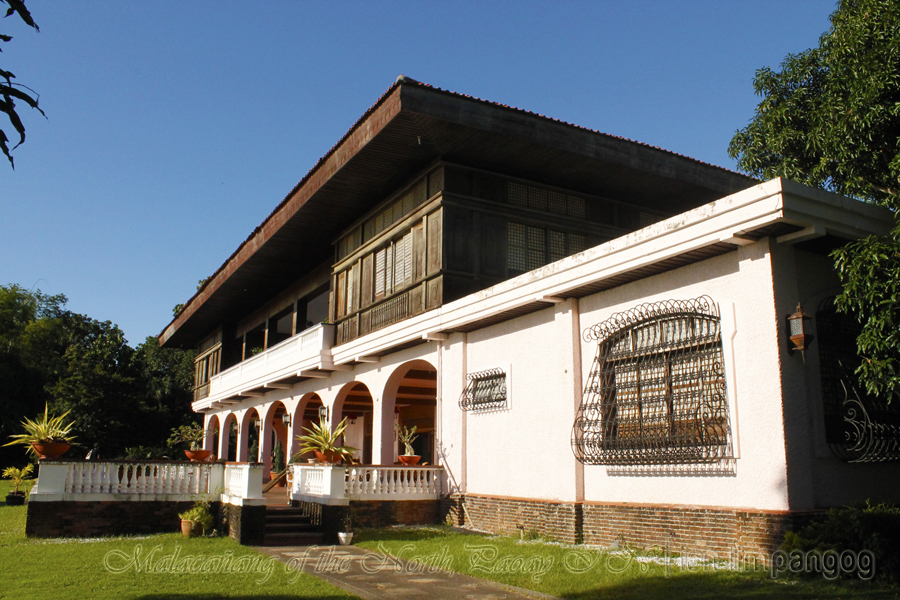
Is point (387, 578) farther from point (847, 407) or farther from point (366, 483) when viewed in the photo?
point (847, 407)

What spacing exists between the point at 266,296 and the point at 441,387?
43.3ft

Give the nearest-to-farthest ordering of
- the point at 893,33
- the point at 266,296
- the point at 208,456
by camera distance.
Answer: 1. the point at 893,33
2. the point at 208,456
3. the point at 266,296

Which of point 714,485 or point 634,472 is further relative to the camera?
point 634,472

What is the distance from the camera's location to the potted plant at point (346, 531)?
12164 mm

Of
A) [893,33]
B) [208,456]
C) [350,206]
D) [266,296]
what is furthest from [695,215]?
[266,296]

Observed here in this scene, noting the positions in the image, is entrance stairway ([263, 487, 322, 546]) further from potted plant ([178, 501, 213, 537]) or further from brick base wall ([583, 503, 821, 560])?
brick base wall ([583, 503, 821, 560])

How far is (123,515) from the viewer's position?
43.9ft

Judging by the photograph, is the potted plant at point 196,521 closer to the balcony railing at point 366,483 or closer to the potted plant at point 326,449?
the balcony railing at point 366,483

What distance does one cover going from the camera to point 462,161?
1531cm

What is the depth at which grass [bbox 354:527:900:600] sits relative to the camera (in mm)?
7203

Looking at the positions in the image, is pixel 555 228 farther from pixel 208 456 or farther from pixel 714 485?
pixel 208 456

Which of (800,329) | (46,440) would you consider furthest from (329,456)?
(800,329)

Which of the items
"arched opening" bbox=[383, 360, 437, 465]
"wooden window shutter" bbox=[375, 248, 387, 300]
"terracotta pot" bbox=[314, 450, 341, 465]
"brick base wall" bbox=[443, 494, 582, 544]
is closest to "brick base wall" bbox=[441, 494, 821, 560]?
"brick base wall" bbox=[443, 494, 582, 544]

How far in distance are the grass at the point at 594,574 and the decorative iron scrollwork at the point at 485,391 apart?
8.71 ft
